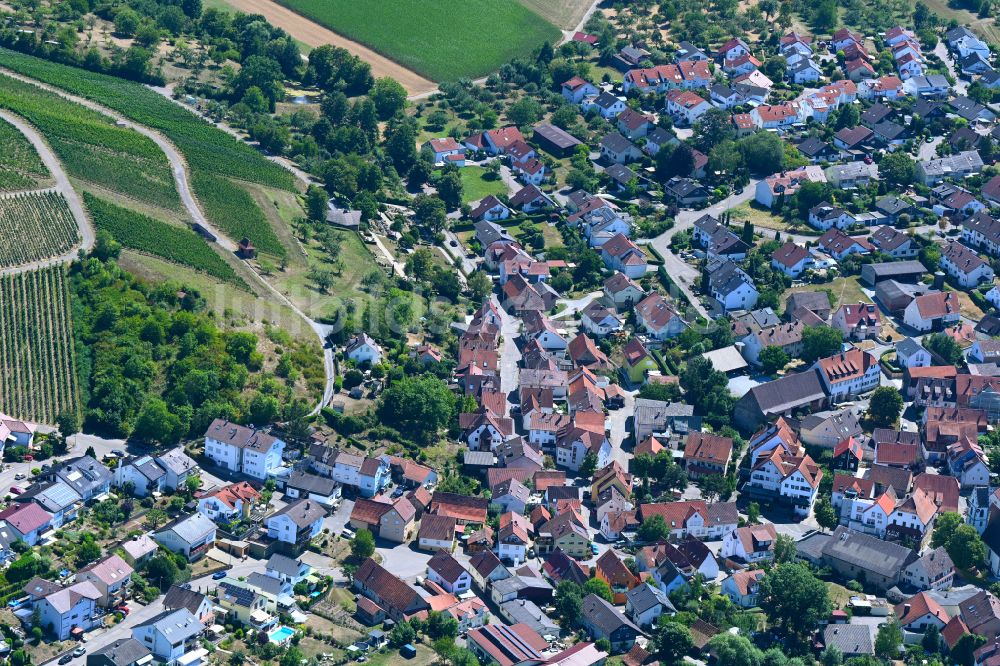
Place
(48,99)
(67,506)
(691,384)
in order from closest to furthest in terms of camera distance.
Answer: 1. (67,506)
2. (691,384)
3. (48,99)

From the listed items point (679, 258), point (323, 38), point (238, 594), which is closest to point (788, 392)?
point (679, 258)

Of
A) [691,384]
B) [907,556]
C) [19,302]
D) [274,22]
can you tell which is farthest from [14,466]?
[274,22]

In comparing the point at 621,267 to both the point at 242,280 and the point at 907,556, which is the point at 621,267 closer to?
the point at 242,280

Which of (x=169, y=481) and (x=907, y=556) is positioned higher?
(x=907, y=556)

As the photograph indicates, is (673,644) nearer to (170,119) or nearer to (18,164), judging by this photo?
(18,164)

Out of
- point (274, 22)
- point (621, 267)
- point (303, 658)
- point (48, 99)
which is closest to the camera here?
point (303, 658)

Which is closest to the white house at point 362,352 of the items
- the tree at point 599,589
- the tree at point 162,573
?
the tree at point 162,573

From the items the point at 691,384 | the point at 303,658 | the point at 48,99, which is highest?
the point at 691,384
